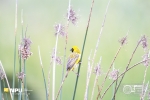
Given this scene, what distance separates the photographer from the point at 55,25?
199 centimetres

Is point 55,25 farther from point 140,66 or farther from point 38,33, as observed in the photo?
point 140,66

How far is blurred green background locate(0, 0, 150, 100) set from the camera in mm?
1973

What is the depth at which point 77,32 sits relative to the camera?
202 cm

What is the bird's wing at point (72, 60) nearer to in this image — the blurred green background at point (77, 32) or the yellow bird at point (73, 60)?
the yellow bird at point (73, 60)

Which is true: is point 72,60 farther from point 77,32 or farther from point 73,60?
point 77,32

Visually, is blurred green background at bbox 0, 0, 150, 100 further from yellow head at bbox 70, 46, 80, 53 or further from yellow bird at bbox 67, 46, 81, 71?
yellow bird at bbox 67, 46, 81, 71

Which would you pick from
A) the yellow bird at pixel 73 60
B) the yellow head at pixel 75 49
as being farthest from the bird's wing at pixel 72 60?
the yellow head at pixel 75 49

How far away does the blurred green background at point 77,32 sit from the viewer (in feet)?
6.47

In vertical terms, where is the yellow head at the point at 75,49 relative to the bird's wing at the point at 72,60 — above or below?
Result: above

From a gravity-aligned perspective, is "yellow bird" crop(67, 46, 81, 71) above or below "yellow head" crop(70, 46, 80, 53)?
below

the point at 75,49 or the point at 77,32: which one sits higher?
the point at 77,32

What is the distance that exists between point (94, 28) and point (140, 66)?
53cm

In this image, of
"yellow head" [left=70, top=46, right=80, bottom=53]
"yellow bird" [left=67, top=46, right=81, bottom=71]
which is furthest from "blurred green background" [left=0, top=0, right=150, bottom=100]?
"yellow bird" [left=67, top=46, right=81, bottom=71]

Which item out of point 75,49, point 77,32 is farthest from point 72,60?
point 77,32
